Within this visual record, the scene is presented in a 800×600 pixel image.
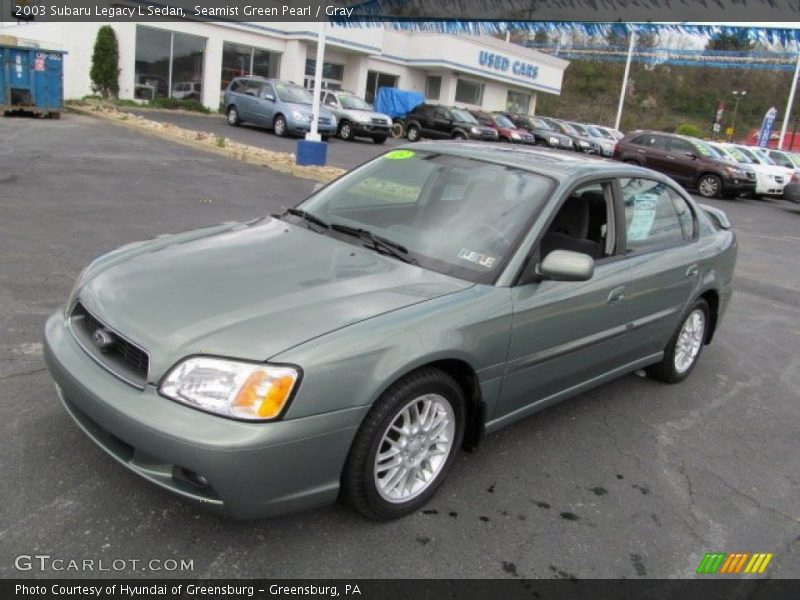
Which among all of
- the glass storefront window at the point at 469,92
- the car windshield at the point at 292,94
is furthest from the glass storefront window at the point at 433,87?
the car windshield at the point at 292,94

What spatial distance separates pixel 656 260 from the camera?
4.16 meters

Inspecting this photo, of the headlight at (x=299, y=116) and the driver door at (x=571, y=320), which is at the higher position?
the headlight at (x=299, y=116)

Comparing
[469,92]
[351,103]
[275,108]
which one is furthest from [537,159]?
[469,92]

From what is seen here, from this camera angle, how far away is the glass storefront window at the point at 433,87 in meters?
Answer: 36.4

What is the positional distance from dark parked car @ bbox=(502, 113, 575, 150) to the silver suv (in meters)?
8.97

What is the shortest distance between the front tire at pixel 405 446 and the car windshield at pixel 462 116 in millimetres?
24095

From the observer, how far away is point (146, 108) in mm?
23625

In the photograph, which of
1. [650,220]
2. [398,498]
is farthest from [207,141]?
[398,498]

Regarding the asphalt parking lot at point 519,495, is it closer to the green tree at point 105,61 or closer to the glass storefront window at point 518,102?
the green tree at point 105,61

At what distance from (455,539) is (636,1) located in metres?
4.65

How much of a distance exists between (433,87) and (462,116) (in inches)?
456

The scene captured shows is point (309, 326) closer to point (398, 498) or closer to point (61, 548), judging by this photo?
point (398, 498)

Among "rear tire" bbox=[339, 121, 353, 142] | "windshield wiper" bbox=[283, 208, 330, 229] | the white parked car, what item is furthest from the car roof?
"rear tire" bbox=[339, 121, 353, 142]

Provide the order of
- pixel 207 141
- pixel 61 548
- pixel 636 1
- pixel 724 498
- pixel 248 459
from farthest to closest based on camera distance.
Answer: pixel 207 141
pixel 636 1
pixel 724 498
pixel 61 548
pixel 248 459
